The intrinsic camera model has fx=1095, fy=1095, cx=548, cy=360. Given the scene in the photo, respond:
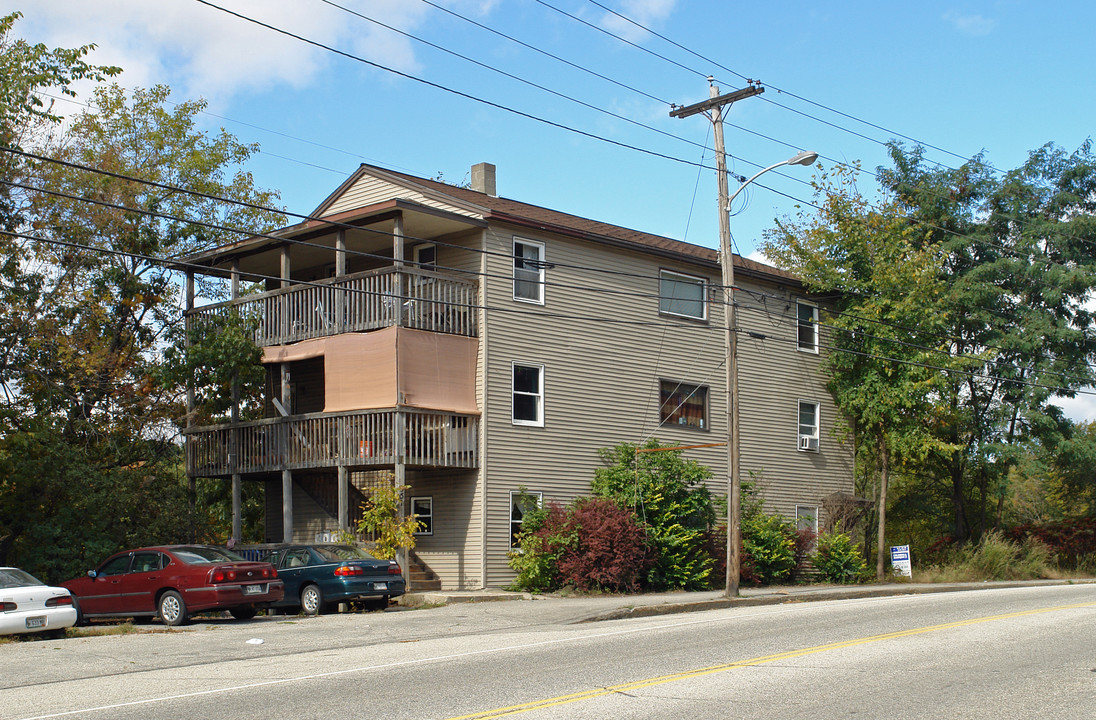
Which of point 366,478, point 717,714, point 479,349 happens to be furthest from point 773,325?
point 717,714

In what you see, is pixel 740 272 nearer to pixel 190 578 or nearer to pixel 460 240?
pixel 460 240

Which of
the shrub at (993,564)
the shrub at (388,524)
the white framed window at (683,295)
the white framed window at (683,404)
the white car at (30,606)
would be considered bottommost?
the shrub at (993,564)

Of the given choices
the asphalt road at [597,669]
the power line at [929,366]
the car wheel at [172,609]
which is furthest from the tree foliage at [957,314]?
the car wheel at [172,609]

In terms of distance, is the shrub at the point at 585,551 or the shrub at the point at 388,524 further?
the shrub at the point at 585,551

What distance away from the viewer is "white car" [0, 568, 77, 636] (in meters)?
16.3

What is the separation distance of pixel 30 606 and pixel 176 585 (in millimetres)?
2981

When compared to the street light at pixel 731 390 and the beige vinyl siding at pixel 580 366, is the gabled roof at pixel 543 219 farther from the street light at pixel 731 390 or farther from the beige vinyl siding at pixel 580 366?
the street light at pixel 731 390

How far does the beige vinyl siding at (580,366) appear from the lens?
25625mm

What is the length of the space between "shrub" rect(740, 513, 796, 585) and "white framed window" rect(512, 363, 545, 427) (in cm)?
645

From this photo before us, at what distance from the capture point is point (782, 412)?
32.6m

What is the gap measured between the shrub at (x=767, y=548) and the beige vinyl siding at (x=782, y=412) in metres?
1.59

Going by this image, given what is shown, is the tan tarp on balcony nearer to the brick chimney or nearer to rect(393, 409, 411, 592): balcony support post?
rect(393, 409, 411, 592): balcony support post

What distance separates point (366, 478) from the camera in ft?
89.2

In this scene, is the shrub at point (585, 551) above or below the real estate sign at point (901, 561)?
above
